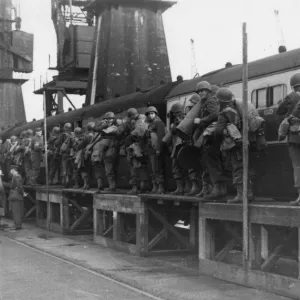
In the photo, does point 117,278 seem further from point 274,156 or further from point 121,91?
point 121,91

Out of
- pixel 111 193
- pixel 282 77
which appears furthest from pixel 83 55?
pixel 282 77

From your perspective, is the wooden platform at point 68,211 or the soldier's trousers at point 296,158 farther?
the wooden platform at point 68,211

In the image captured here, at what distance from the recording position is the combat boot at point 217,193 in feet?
35.7

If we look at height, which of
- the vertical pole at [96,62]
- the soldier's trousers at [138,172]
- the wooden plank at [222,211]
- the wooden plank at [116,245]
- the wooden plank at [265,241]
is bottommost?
the wooden plank at [116,245]

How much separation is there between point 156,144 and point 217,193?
2.88 metres

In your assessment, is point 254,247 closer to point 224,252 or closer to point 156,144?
point 224,252

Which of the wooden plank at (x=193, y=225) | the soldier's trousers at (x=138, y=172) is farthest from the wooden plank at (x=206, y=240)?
the soldier's trousers at (x=138, y=172)

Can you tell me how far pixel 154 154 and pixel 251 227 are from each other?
14.2 feet

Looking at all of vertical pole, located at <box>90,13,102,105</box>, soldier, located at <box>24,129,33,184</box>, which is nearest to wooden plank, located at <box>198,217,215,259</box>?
soldier, located at <box>24,129,33,184</box>

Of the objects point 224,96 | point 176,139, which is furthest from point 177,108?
point 224,96

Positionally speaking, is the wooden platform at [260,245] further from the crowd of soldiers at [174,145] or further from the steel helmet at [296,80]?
the steel helmet at [296,80]

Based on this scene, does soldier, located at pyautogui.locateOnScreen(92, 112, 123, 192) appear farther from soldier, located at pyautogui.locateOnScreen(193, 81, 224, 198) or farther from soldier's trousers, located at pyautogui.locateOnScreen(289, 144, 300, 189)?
soldier's trousers, located at pyautogui.locateOnScreen(289, 144, 300, 189)

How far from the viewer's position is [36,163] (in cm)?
2283

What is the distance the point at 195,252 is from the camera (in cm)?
1434
